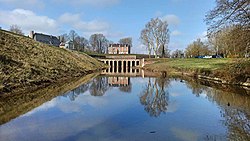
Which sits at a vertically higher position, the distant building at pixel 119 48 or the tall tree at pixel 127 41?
the tall tree at pixel 127 41

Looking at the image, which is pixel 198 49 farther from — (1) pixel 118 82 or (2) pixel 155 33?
(1) pixel 118 82

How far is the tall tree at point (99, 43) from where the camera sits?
114500 mm

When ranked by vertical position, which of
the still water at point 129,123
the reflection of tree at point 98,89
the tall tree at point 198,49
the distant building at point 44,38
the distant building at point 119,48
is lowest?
the still water at point 129,123

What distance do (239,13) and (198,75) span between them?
13.8 meters

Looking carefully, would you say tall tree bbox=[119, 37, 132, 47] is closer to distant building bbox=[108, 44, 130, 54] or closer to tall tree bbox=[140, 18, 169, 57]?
distant building bbox=[108, 44, 130, 54]

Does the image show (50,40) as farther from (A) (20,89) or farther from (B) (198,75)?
(A) (20,89)

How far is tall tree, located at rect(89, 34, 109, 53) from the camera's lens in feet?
376

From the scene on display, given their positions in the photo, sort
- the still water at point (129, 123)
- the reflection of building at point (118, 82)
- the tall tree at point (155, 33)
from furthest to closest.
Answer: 1. the tall tree at point (155, 33)
2. the reflection of building at point (118, 82)
3. the still water at point (129, 123)

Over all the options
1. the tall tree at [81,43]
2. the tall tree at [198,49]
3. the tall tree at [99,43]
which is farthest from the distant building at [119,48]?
the tall tree at [198,49]

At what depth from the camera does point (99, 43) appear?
117 m

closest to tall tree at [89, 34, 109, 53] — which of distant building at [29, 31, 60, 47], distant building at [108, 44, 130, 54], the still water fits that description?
distant building at [108, 44, 130, 54]

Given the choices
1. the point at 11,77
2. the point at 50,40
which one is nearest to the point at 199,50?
the point at 50,40

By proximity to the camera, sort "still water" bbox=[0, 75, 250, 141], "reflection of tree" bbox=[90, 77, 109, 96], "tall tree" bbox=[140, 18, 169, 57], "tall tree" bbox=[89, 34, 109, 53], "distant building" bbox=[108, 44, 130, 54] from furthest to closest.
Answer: "tall tree" bbox=[89, 34, 109, 53]
"distant building" bbox=[108, 44, 130, 54]
"tall tree" bbox=[140, 18, 169, 57]
"reflection of tree" bbox=[90, 77, 109, 96]
"still water" bbox=[0, 75, 250, 141]

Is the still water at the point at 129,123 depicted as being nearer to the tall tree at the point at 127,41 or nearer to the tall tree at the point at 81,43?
the tall tree at the point at 81,43
